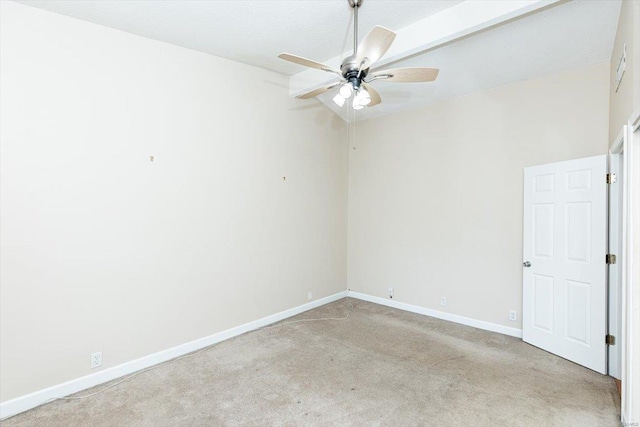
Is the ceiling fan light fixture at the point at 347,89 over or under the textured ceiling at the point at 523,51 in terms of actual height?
under

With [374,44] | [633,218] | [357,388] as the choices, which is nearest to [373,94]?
[374,44]

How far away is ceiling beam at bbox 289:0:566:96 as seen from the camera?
2582mm

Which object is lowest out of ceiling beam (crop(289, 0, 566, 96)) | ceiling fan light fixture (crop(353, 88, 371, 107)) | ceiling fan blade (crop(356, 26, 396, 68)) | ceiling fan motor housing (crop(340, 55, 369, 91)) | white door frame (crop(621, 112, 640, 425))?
white door frame (crop(621, 112, 640, 425))

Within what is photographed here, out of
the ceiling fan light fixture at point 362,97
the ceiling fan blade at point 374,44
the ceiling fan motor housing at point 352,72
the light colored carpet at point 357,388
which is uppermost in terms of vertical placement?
the ceiling fan blade at point 374,44

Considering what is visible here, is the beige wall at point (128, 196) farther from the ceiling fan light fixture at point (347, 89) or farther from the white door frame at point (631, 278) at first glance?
the white door frame at point (631, 278)

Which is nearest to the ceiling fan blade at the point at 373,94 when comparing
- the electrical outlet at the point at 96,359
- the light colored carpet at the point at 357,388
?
the light colored carpet at the point at 357,388

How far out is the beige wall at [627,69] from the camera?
6.94 feet

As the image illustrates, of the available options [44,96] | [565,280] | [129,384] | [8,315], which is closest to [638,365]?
[565,280]

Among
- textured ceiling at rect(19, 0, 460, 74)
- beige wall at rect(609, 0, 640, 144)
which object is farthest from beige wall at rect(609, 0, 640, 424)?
textured ceiling at rect(19, 0, 460, 74)

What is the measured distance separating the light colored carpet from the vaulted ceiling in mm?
3072

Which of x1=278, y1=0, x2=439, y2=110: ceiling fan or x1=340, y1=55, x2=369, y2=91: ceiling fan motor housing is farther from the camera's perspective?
x1=340, y1=55, x2=369, y2=91: ceiling fan motor housing

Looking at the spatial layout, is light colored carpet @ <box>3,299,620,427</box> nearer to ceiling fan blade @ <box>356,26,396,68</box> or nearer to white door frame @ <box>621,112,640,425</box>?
white door frame @ <box>621,112,640,425</box>

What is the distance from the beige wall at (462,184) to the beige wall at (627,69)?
379 millimetres

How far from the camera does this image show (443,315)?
449cm
